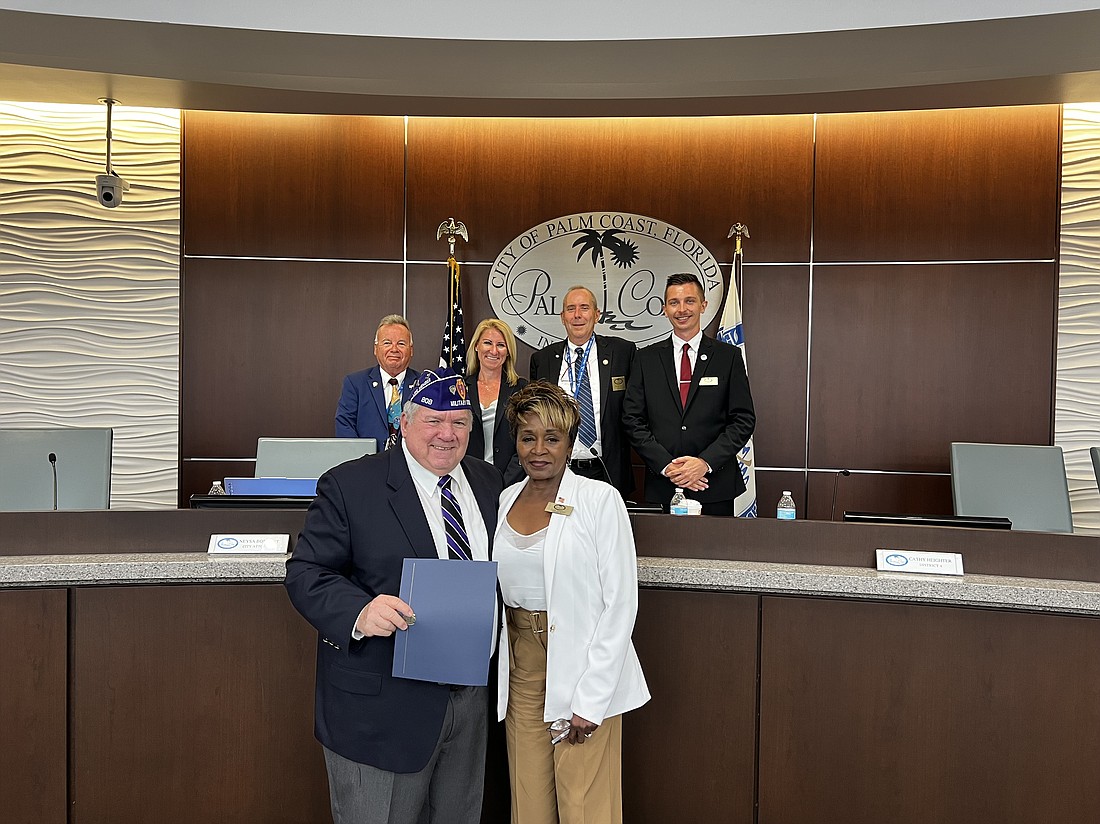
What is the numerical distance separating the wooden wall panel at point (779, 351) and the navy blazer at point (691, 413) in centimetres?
178

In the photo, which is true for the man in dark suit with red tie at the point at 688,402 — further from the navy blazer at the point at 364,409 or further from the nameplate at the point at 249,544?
the nameplate at the point at 249,544

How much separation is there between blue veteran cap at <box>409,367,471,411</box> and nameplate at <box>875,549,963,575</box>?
4.65 feet

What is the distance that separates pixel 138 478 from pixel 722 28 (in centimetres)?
456

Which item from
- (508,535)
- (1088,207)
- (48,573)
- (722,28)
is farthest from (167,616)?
(1088,207)

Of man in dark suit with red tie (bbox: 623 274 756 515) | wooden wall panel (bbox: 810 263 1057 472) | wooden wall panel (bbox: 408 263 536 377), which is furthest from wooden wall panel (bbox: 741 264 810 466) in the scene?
man in dark suit with red tie (bbox: 623 274 756 515)

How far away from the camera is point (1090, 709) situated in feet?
8.54

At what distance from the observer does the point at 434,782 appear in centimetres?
231

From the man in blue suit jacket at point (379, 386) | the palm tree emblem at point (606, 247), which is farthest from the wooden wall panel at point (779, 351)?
the man in blue suit jacket at point (379, 386)

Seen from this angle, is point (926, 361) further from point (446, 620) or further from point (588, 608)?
point (446, 620)

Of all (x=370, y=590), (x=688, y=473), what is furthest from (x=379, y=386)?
(x=370, y=590)

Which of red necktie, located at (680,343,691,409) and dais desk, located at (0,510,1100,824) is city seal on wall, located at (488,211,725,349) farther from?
dais desk, located at (0,510,1100,824)

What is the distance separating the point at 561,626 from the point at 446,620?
0.31 meters

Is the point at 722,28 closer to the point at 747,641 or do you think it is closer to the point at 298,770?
the point at 747,641

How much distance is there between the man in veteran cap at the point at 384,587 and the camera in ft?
7.08
